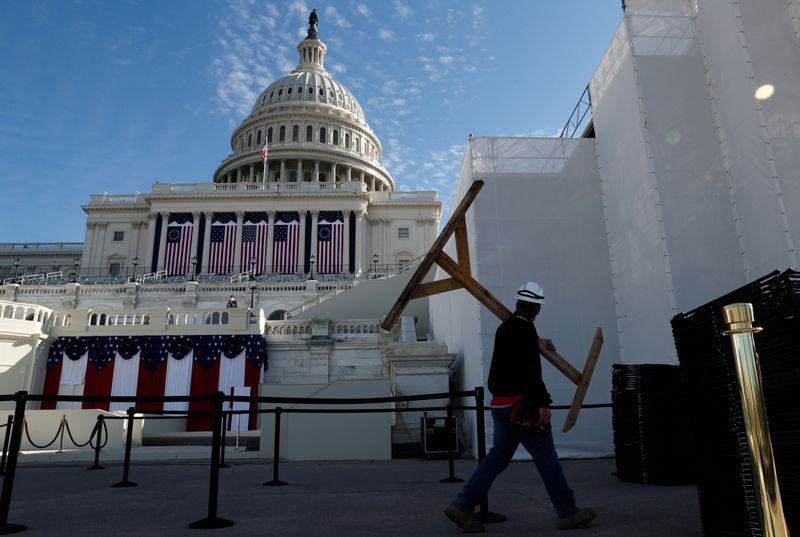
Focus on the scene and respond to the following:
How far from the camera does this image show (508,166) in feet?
47.2

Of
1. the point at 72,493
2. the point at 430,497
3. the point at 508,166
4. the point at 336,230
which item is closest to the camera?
the point at 430,497

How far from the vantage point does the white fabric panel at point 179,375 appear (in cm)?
2167

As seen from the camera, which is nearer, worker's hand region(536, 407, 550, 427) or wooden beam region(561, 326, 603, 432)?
worker's hand region(536, 407, 550, 427)

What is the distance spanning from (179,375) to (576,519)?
1993 centimetres

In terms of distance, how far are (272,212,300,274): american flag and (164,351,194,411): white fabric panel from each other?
109ft

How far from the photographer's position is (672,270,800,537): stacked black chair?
10.6 ft

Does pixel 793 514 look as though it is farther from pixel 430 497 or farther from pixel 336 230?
pixel 336 230

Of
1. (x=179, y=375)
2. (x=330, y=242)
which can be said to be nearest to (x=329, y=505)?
(x=179, y=375)

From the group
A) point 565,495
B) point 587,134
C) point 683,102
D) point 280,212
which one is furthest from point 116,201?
point 565,495

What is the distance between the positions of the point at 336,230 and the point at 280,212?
6.25 m

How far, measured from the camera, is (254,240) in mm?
59031

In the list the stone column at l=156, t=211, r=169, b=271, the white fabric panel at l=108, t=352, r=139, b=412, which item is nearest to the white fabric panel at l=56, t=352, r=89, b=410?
the white fabric panel at l=108, t=352, r=139, b=412

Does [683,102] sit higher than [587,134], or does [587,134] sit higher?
[587,134]

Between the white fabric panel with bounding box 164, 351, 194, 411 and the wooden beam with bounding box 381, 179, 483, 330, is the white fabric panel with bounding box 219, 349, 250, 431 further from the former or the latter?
the wooden beam with bounding box 381, 179, 483, 330
